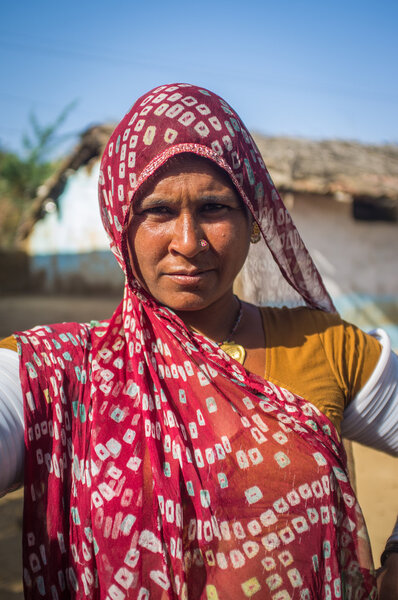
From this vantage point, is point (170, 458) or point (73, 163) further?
point (73, 163)

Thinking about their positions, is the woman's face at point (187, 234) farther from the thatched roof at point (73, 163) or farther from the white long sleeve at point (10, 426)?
the thatched roof at point (73, 163)

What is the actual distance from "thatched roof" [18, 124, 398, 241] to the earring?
6.27 m

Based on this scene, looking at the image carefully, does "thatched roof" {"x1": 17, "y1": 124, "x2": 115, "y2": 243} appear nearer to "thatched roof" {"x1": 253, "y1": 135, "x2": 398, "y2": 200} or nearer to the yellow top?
"thatched roof" {"x1": 253, "y1": 135, "x2": 398, "y2": 200}

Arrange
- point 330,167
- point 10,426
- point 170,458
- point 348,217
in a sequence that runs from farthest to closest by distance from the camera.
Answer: point 330,167 < point 348,217 < point 170,458 < point 10,426

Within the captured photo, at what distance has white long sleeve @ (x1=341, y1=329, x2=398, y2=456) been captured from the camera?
1529 millimetres

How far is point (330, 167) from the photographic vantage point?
8.59m

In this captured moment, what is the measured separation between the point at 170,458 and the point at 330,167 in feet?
26.6

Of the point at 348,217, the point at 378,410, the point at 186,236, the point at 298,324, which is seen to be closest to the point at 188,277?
the point at 186,236

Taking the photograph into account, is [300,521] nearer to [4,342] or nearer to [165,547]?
[165,547]

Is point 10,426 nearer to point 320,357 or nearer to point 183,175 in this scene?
point 183,175

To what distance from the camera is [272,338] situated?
1.59 m

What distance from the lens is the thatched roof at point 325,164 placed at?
7.76 meters

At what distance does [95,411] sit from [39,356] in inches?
8.1

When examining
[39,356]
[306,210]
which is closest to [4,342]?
[39,356]
